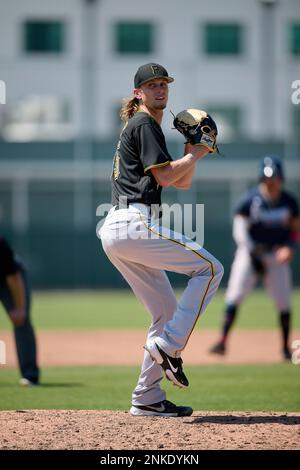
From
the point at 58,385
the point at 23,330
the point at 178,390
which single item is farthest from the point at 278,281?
the point at 23,330

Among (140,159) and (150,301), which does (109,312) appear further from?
(140,159)

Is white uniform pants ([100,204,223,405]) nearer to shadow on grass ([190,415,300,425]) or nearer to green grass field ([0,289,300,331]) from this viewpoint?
shadow on grass ([190,415,300,425])

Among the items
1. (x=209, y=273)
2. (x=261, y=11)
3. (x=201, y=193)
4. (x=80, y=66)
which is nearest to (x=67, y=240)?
(x=201, y=193)

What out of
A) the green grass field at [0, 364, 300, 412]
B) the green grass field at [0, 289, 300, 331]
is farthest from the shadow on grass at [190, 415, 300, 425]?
the green grass field at [0, 289, 300, 331]

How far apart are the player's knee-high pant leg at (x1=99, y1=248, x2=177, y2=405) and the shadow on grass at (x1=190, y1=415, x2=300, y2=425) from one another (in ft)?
1.25

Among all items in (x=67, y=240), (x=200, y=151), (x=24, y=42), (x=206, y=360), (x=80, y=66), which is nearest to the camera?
(x=200, y=151)

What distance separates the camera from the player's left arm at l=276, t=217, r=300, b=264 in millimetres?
10898

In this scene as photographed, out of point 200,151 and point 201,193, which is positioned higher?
point 200,151

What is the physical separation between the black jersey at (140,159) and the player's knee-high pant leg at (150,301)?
16.7 inches

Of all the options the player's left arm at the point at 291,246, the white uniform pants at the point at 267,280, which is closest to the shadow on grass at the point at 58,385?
the white uniform pants at the point at 267,280

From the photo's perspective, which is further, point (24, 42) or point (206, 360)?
point (24, 42)
